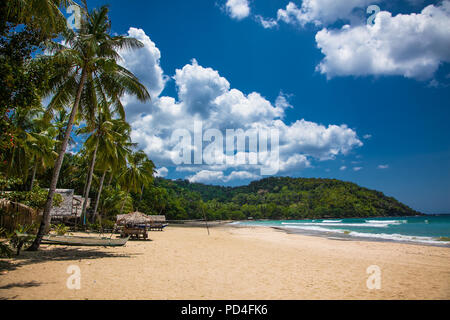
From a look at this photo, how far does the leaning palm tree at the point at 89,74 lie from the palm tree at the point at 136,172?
18.5 m

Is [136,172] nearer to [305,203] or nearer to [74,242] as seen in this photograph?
[74,242]

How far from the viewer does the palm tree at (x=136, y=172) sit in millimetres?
29391

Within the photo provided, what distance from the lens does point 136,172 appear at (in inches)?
1171

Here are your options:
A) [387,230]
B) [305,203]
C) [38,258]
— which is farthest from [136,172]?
[305,203]

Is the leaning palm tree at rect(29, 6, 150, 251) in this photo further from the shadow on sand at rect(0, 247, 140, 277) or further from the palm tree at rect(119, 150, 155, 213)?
the palm tree at rect(119, 150, 155, 213)

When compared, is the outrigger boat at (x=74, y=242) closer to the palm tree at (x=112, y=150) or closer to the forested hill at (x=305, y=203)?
the palm tree at (x=112, y=150)

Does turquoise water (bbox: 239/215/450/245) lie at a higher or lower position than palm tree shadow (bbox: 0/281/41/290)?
lower

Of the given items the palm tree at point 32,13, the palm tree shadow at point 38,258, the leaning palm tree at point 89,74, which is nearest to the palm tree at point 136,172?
the leaning palm tree at point 89,74

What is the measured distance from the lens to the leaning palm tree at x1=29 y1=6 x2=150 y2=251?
8797 mm

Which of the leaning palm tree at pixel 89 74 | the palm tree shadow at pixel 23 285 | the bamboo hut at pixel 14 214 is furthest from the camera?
the bamboo hut at pixel 14 214

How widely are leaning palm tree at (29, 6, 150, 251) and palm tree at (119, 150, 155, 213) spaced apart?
18525 millimetres

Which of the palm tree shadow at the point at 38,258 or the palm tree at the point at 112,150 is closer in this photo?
the palm tree shadow at the point at 38,258

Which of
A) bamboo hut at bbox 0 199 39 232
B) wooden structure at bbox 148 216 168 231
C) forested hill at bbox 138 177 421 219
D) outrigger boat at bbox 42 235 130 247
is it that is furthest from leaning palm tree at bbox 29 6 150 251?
forested hill at bbox 138 177 421 219

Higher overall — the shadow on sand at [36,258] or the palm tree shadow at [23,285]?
the palm tree shadow at [23,285]
